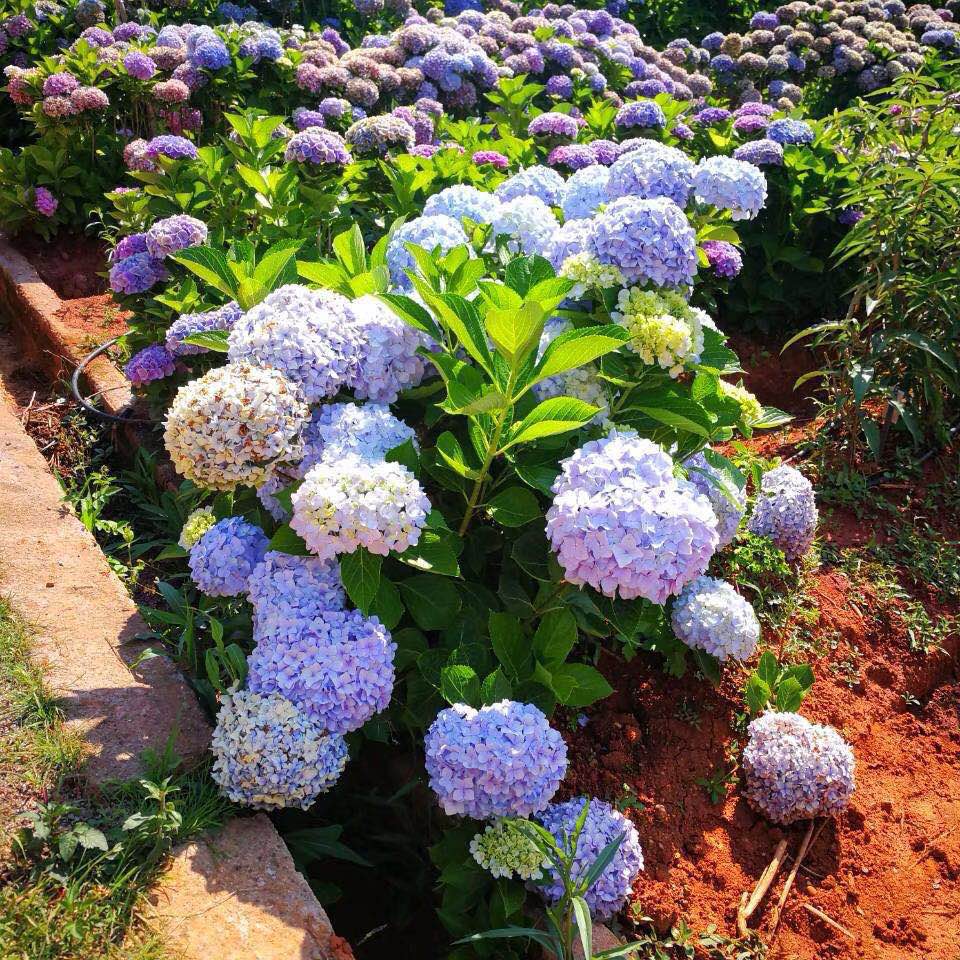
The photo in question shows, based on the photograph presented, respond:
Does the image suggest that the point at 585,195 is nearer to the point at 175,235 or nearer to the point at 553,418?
the point at 553,418

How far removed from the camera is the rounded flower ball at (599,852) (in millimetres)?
1837

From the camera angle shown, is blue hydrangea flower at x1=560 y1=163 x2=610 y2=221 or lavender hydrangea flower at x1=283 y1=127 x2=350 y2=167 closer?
blue hydrangea flower at x1=560 y1=163 x2=610 y2=221

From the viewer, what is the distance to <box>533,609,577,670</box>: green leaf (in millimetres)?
1914

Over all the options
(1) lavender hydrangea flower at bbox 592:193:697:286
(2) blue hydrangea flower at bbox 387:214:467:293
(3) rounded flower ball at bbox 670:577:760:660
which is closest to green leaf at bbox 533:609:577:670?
(3) rounded flower ball at bbox 670:577:760:660

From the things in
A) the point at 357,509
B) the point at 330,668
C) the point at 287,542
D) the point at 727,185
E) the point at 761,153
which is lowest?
the point at 330,668

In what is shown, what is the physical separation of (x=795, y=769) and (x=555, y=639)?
0.79 m

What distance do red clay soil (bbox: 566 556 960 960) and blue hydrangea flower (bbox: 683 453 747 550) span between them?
1.53ft

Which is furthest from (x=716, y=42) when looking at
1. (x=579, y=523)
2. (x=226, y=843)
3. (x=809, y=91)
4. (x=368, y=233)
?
(x=226, y=843)

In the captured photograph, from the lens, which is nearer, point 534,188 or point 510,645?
point 510,645

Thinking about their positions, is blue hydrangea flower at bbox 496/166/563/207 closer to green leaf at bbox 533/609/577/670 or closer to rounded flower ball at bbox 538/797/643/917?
green leaf at bbox 533/609/577/670

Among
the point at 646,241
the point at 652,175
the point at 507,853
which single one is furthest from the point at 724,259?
the point at 507,853

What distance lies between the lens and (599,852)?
6.07 feet

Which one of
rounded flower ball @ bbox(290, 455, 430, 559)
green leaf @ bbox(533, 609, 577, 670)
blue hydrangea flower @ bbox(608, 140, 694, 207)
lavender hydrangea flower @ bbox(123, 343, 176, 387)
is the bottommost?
lavender hydrangea flower @ bbox(123, 343, 176, 387)

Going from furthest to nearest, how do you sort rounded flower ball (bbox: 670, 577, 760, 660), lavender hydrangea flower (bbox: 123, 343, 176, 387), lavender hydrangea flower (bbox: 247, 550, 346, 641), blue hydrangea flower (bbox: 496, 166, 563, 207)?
lavender hydrangea flower (bbox: 123, 343, 176, 387), blue hydrangea flower (bbox: 496, 166, 563, 207), rounded flower ball (bbox: 670, 577, 760, 660), lavender hydrangea flower (bbox: 247, 550, 346, 641)
